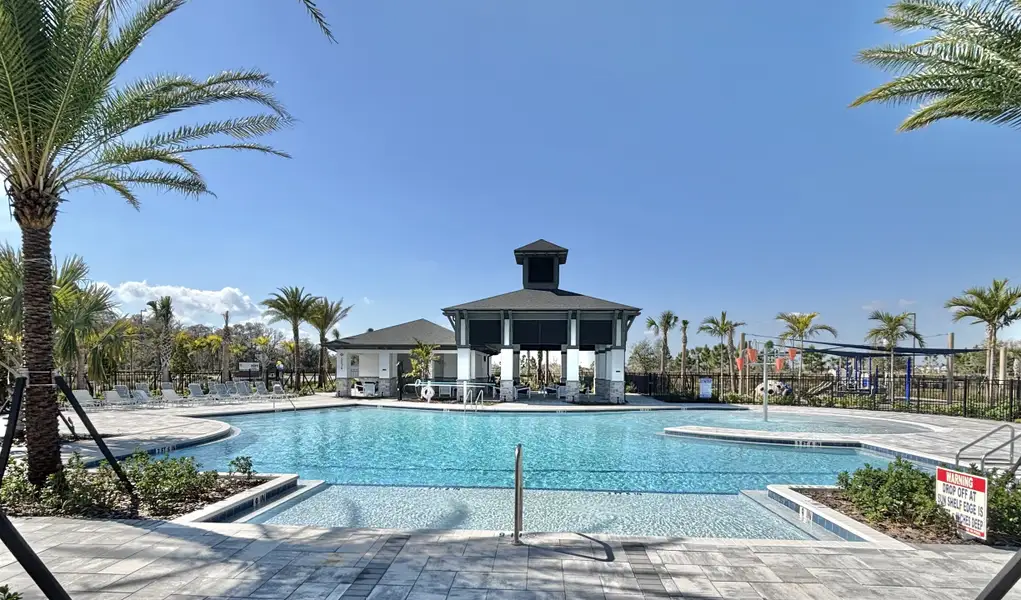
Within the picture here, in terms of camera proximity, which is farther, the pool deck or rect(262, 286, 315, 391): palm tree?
rect(262, 286, 315, 391): palm tree

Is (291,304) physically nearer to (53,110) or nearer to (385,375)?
(385,375)

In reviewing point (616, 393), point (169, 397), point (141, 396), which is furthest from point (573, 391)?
point (141, 396)

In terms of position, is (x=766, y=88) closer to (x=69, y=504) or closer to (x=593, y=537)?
(x=593, y=537)

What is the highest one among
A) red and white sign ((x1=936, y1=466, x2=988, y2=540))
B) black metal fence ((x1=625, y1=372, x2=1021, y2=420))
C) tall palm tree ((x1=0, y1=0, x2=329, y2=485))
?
tall palm tree ((x1=0, y1=0, x2=329, y2=485))

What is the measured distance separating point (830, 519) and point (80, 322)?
75.2 feet

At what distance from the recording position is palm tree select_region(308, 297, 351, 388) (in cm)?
3077

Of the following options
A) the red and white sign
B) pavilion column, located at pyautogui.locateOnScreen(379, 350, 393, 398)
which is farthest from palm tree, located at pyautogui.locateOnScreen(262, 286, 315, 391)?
the red and white sign

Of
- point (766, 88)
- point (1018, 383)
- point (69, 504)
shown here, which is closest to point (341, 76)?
point (69, 504)

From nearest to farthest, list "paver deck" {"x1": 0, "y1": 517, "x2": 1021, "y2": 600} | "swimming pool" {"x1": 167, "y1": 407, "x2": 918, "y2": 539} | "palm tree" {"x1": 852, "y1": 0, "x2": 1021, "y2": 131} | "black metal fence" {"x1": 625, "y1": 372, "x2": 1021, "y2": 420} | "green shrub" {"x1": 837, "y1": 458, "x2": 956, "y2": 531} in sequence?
1. "paver deck" {"x1": 0, "y1": 517, "x2": 1021, "y2": 600}
2. "green shrub" {"x1": 837, "y1": 458, "x2": 956, "y2": 531}
3. "swimming pool" {"x1": 167, "y1": 407, "x2": 918, "y2": 539}
4. "palm tree" {"x1": 852, "y1": 0, "x2": 1021, "y2": 131}
5. "black metal fence" {"x1": 625, "y1": 372, "x2": 1021, "y2": 420}

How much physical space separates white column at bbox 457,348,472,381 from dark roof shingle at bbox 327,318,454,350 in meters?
2.72

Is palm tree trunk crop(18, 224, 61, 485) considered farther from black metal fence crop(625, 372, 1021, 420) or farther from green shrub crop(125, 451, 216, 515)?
black metal fence crop(625, 372, 1021, 420)

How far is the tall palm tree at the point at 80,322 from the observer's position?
15641mm

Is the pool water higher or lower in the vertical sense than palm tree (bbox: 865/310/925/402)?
lower

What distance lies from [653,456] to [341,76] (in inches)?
482
